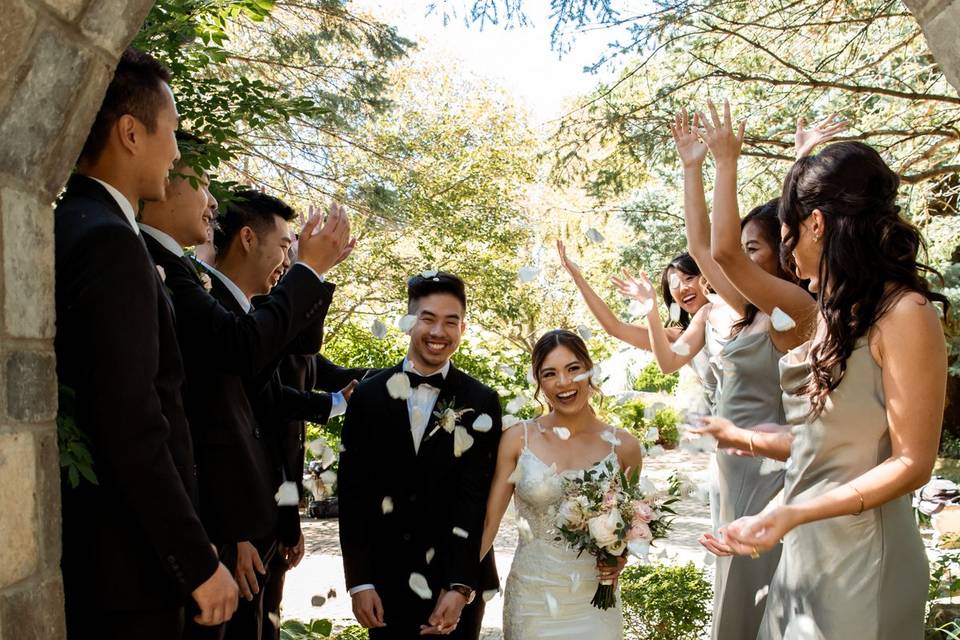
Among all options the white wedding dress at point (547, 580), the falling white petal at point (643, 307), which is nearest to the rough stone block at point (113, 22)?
the white wedding dress at point (547, 580)

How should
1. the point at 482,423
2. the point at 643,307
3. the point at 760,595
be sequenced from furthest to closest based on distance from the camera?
the point at 643,307
the point at 482,423
the point at 760,595

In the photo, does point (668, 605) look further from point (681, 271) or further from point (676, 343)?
point (681, 271)

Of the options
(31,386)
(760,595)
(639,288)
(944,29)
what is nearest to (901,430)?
(944,29)

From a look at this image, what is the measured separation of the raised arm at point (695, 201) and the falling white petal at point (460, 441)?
3.78 ft

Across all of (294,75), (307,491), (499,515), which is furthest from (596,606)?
(294,75)

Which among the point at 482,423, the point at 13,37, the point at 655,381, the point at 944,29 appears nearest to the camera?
the point at 13,37

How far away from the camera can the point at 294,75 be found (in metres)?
11.3

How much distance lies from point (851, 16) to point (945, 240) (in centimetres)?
262

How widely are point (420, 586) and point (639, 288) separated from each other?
215 cm

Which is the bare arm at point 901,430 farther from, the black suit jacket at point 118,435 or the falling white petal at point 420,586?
the falling white petal at point 420,586

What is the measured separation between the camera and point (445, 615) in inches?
142

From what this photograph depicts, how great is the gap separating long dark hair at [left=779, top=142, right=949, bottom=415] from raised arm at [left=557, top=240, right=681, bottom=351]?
2052 millimetres

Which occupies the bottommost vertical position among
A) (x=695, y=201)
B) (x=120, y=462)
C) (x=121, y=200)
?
(x=120, y=462)

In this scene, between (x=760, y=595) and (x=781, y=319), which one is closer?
(x=781, y=319)
